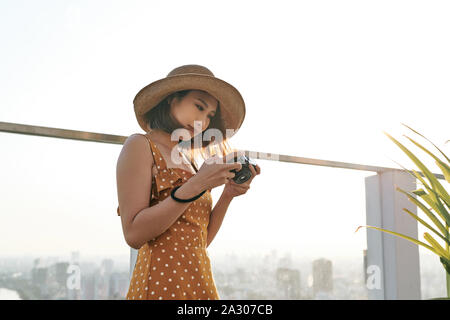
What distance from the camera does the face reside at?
3.96 feet

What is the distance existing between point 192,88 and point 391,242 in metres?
1.33

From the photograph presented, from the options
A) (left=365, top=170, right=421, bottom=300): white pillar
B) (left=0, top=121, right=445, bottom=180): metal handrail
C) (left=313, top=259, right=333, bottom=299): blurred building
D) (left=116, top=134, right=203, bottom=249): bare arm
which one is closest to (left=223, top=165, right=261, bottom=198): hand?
(left=116, top=134, right=203, bottom=249): bare arm

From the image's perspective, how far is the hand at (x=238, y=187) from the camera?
1.17 m

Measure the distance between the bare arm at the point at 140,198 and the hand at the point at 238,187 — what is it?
23cm

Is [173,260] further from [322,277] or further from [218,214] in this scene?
[322,277]

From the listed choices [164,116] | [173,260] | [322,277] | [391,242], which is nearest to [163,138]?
[164,116]

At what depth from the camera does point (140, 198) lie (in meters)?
1.02

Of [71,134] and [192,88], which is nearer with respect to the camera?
[192,88]

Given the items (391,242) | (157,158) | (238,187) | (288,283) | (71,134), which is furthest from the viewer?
(391,242)

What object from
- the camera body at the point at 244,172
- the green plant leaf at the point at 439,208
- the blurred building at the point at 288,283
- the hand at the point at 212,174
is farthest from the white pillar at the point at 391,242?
the hand at the point at 212,174

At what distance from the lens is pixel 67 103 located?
2348 millimetres

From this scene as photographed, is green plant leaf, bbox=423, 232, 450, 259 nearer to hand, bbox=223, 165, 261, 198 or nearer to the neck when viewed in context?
hand, bbox=223, 165, 261, 198

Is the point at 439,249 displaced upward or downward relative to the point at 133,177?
downward

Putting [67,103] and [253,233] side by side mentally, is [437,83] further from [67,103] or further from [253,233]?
[67,103]
